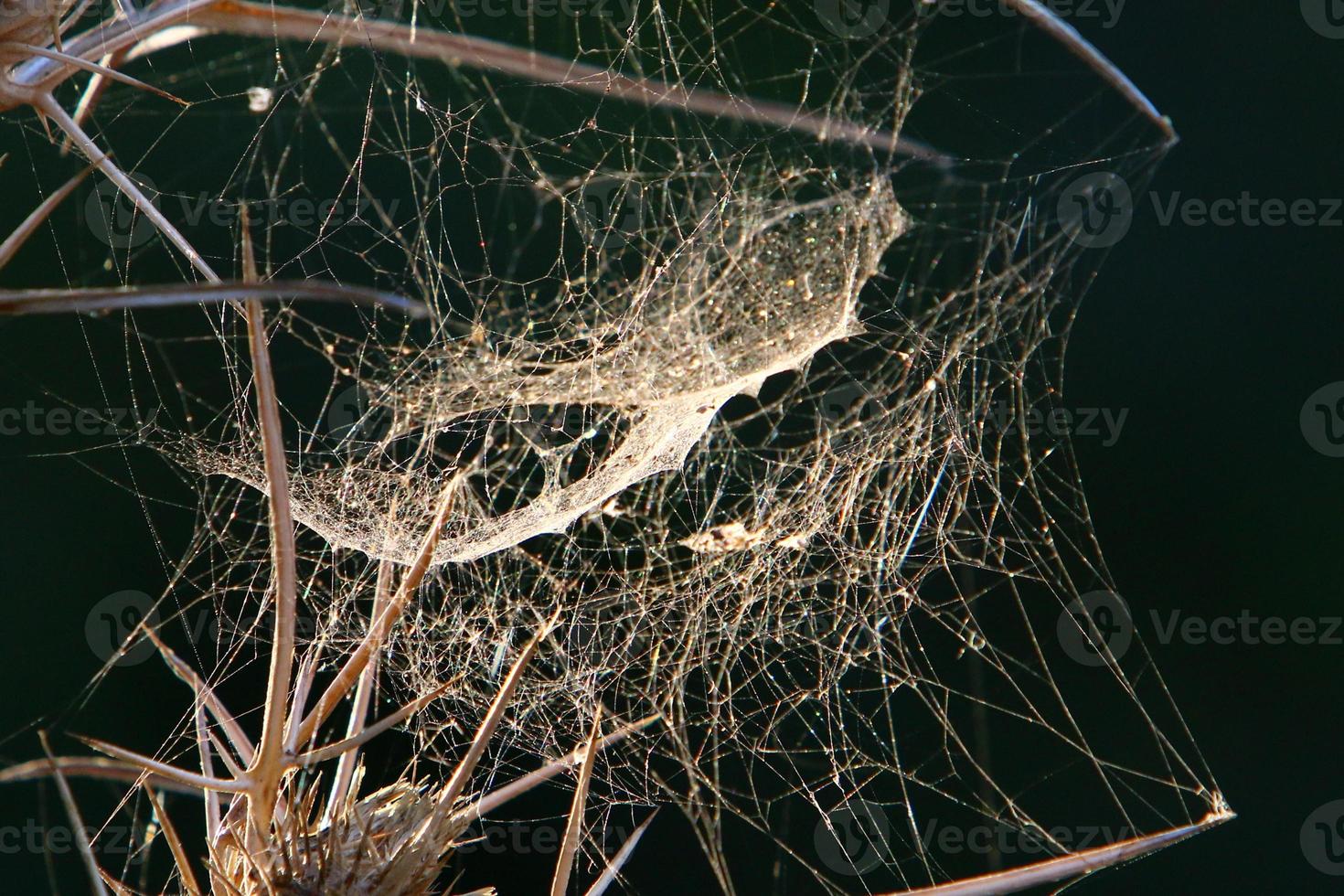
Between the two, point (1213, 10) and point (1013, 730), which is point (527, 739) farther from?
point (1213, 10)

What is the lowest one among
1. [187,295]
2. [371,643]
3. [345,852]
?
[345,852]

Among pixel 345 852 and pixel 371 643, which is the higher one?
pixel 371 643

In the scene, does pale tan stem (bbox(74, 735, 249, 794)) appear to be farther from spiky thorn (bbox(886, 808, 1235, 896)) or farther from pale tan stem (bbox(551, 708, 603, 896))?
spiky thorn (bbox(886, 808, 1235, 896))

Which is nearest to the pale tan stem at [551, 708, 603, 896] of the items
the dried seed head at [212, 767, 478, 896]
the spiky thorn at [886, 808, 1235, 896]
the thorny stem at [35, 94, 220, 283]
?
the dried seed head at [212, 767, 478, 896]

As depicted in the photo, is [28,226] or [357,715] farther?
[357,715]

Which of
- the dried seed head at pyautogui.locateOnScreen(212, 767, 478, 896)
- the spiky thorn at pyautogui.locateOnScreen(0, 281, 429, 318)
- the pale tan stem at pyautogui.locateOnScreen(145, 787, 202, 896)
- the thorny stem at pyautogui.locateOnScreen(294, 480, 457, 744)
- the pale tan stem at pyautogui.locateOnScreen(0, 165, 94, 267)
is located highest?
the pale tan stem at pyautogui.locateOnScreen(0, 165, 94, 267)

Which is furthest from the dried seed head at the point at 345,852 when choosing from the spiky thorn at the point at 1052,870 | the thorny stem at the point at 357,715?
the spiky thorn at the point at 1052,870

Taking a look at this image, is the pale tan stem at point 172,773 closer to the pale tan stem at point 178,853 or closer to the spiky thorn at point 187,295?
the pale tan stem at point 178,853

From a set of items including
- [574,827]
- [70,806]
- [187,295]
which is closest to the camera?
[187,295]

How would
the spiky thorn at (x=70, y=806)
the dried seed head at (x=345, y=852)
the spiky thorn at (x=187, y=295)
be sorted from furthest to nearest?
the dried seed head at (x=345, y=852) < the spiky thorn at (x=70, y=806) < the spiky thorn at (x=187, y=295)

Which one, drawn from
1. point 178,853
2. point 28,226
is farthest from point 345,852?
point 28,226

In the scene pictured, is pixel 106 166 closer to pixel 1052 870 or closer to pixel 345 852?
pixel 345 852

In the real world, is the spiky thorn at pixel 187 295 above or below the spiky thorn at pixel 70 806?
above
